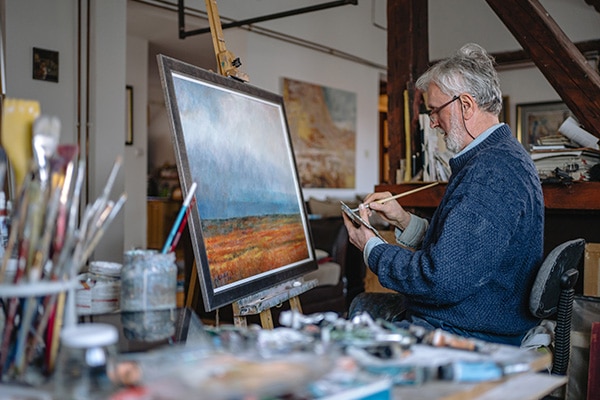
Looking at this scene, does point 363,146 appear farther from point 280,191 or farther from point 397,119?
point 280,191

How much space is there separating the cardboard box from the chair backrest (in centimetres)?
107

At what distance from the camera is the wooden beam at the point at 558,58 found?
2816 mm

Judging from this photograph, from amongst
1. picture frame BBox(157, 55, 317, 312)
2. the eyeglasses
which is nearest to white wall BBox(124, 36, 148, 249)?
picture frame BBox(157, 55, 317, 312)

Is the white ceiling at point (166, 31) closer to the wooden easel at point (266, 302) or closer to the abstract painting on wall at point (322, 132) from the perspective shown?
the abstract painting on wall at point (322, 132)

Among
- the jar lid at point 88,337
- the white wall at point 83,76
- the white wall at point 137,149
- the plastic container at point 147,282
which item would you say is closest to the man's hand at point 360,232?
the plastic container at point 147,282

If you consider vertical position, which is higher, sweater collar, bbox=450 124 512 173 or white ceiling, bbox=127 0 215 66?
white ceiling, bbox=127 0 215 66

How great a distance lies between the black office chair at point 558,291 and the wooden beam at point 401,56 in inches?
73.7

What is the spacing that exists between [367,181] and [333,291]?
3.62 metres

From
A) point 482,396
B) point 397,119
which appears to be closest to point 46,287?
point 482,396

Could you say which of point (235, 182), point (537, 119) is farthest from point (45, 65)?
point (537, 119)

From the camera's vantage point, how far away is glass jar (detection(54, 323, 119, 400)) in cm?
80

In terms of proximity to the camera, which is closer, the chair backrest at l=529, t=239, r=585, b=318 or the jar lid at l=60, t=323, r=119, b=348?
the jar lid at l=60, t=323, r=119, b=348

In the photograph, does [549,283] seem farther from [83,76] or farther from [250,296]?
[83,76]

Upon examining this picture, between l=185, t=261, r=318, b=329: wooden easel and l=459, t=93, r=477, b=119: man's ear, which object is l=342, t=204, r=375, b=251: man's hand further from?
l=459, t=93, r=477, b=119: man's ear
